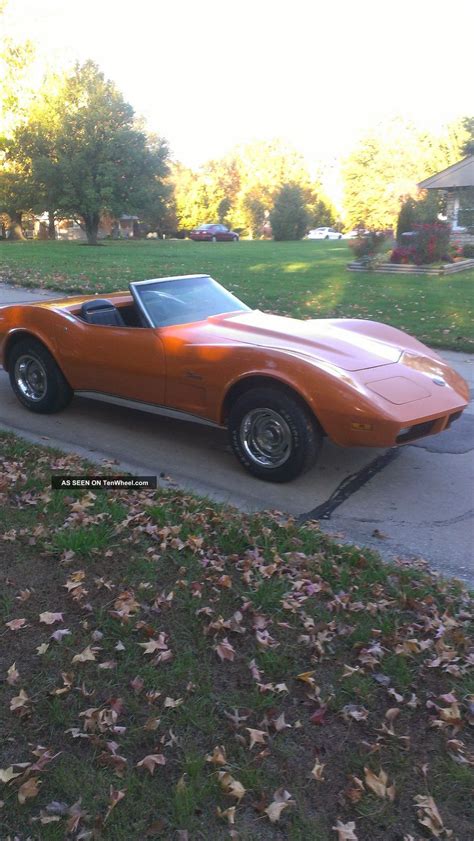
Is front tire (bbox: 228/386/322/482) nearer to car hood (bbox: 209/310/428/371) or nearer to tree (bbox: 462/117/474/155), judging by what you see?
car hood (bbox: 209/310/428/371)

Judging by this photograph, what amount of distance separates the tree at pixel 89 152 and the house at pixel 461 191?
17.2 m

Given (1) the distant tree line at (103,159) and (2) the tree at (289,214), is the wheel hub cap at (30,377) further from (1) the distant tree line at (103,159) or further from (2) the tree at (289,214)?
(2) the tree at (289,214)

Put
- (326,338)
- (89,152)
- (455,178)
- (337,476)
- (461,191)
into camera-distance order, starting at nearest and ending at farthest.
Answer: (337,476)
(326,338)
(455,178)
(461,191)
(89,152)

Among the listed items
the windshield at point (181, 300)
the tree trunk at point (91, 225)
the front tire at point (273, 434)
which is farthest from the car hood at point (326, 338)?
the tree trunk at point (91, 225)

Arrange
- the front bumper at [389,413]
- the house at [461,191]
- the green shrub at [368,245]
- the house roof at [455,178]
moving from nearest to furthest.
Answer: the front bumper at [389,413] → the green shrub at [368,245] → the house at [461,191] → the house roof at [455,178]

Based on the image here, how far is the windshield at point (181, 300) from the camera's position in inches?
220

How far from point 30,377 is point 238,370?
8.10ft

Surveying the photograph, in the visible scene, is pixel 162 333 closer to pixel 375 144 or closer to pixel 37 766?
pixel 37 766

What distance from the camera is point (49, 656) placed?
284 cm

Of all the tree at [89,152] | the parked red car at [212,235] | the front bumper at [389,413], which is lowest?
the front bumper at [389,413]

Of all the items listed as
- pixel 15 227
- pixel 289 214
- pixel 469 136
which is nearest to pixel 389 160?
pixel 469 136

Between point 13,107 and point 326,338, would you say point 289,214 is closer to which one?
point 13,107

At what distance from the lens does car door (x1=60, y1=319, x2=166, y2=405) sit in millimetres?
5344

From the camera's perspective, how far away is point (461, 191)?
1183 inches
